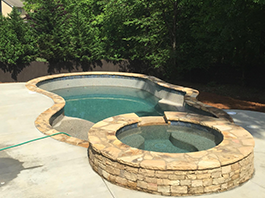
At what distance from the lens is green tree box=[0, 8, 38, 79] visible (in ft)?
56.5

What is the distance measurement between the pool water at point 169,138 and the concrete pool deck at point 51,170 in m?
1.25

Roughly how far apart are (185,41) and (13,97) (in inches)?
484

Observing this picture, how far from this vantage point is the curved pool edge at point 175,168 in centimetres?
525

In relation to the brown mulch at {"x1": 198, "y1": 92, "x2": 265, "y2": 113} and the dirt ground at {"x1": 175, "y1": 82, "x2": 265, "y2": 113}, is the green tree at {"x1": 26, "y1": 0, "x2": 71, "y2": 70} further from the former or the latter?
the brown mulch at {"x1": 198, "y1": 92, "x2": 265, "y2": 113}

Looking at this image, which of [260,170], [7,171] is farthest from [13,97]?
[260,170]

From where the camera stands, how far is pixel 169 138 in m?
7.84

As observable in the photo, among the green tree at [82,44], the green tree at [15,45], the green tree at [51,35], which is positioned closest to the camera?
the green tree at [15,45]

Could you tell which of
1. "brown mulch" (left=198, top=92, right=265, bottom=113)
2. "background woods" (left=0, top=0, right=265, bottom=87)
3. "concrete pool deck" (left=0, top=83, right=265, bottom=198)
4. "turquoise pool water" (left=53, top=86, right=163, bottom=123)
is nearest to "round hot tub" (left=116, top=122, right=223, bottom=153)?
"concrete pool deck" (left=0, top=83, right=265, bottom=198)

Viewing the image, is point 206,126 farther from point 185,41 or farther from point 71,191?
point 185,41

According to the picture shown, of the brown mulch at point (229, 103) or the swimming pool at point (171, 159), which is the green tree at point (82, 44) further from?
the swimming pool at point (171, 159)

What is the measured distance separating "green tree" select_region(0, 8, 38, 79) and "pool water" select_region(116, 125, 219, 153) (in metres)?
12.6

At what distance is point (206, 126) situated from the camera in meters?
7.80

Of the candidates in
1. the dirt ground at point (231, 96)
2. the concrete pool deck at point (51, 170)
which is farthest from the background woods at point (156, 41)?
the concrete pool deck at point (51, 170)

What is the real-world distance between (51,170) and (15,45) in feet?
45.6
